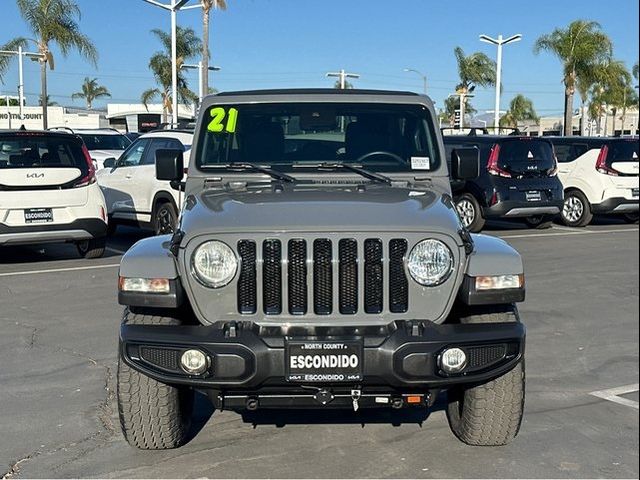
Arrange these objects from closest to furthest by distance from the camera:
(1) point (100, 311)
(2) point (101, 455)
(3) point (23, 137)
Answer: (2) point (101, 455) < (1) point (100, 311) < (3) point (23, 137)

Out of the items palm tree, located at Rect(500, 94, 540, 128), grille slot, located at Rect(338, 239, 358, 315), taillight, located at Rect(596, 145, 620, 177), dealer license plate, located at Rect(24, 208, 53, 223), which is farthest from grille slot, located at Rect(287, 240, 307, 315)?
palm tree, located at Rect(500, 94, 540, 128)

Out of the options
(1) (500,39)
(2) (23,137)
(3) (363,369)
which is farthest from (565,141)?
(1) (500,39)

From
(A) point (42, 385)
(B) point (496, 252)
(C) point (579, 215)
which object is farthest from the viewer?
(C) point (579, 215)

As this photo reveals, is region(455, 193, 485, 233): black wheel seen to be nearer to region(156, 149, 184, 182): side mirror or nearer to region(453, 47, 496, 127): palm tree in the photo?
region(156, 149, 184, 182): side mirror

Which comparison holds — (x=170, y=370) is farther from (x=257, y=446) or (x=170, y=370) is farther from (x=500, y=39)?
(x=500, y=39)

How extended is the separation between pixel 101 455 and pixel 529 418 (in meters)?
2.58

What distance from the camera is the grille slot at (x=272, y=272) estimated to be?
12.9ft

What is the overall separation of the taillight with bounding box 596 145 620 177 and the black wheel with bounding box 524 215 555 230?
1.29m

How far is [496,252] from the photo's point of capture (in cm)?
418

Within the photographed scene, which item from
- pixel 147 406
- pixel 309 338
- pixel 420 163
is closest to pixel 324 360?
pixel 309 338

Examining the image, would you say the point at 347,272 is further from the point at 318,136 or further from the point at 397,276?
the point at 318,136

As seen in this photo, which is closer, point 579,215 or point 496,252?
point 496,252

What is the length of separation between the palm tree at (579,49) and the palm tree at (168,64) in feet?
59.0

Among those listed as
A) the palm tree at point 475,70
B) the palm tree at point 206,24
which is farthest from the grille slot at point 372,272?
the palm tree at point 475,70
